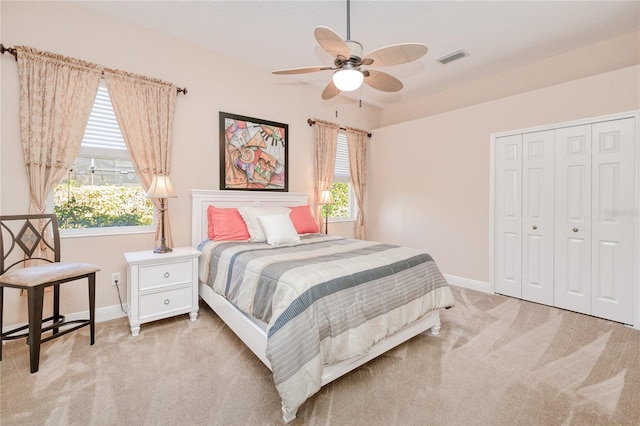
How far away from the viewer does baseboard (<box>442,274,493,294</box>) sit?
3.77 meters

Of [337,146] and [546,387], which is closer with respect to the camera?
[546,387]

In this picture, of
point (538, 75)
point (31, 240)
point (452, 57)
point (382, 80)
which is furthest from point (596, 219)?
point (31, 240)

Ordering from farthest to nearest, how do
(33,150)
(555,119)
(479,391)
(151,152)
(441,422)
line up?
1. (555,119)
2. (151,152)
3. (33,150)
4. (479,391)
5. (441,422)

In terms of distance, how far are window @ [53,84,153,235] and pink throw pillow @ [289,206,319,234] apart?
1.65m

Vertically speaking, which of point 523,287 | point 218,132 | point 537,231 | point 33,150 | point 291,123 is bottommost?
point 523,287

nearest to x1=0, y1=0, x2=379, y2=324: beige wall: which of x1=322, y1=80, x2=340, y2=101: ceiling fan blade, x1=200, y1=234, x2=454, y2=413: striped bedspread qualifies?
x1=200, y1=234, x2=454, y2=413: striped bedspread

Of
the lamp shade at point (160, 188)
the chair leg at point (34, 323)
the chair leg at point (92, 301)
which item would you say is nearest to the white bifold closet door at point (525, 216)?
the lamp shade at point (160, 188)

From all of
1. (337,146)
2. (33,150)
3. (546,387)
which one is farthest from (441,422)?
(337,146)

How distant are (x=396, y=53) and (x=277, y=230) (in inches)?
75.3

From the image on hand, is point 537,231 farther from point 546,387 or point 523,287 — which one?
point 546,387

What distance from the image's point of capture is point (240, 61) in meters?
3.62

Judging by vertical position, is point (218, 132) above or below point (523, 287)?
above

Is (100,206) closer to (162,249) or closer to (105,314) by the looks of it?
(162,249)

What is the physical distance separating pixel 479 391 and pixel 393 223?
325 cm
